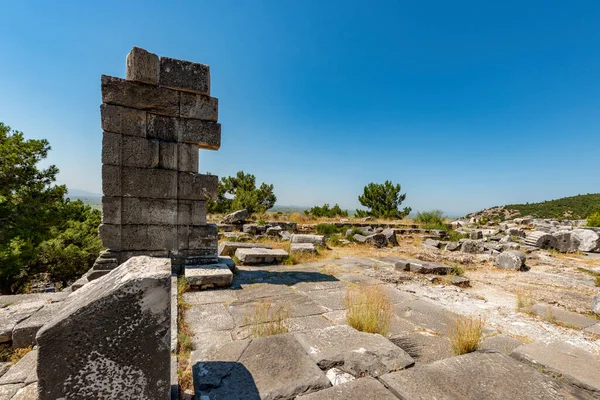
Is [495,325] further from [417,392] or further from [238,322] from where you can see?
[238,322]

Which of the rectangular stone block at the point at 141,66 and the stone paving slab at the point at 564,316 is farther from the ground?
the rectangular stone block at the point at 141,66

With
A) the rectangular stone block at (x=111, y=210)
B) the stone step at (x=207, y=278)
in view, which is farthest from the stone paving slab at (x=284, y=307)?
the rectangular stone block at (x=111, y=210)

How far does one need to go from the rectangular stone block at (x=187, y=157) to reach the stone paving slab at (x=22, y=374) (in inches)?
128

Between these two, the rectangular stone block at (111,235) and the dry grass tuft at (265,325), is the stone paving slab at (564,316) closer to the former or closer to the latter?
the dry grass tuft at (265,325)

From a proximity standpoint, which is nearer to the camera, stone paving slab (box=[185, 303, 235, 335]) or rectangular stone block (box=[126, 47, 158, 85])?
stone paving slab (box=[185, 303, 235, 335])

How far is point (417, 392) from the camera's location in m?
1.74

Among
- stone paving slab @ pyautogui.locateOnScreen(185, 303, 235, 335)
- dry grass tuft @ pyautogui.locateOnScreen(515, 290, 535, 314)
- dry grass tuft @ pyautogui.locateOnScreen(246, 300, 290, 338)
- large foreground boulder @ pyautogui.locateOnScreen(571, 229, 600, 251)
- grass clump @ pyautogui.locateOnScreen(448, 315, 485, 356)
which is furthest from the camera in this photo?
large foreground boulder @ pyautogui.locateOnScreen(571, 229, 600, 251)

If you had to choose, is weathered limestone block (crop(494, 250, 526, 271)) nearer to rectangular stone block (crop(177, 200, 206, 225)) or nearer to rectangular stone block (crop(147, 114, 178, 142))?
rectangular stone block (crop(177, 200, 206, 225))

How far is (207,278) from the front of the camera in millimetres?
4355

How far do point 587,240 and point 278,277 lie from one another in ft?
42.3

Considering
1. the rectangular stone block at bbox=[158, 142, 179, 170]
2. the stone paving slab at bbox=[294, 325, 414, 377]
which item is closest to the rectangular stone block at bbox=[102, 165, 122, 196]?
the rectangular stone block at bbox=[158, 142, 179, 170]

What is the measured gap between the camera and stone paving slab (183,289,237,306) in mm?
3865

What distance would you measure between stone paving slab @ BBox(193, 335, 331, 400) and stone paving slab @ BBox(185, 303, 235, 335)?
100 centimetres

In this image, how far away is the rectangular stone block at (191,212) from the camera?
196 inches
